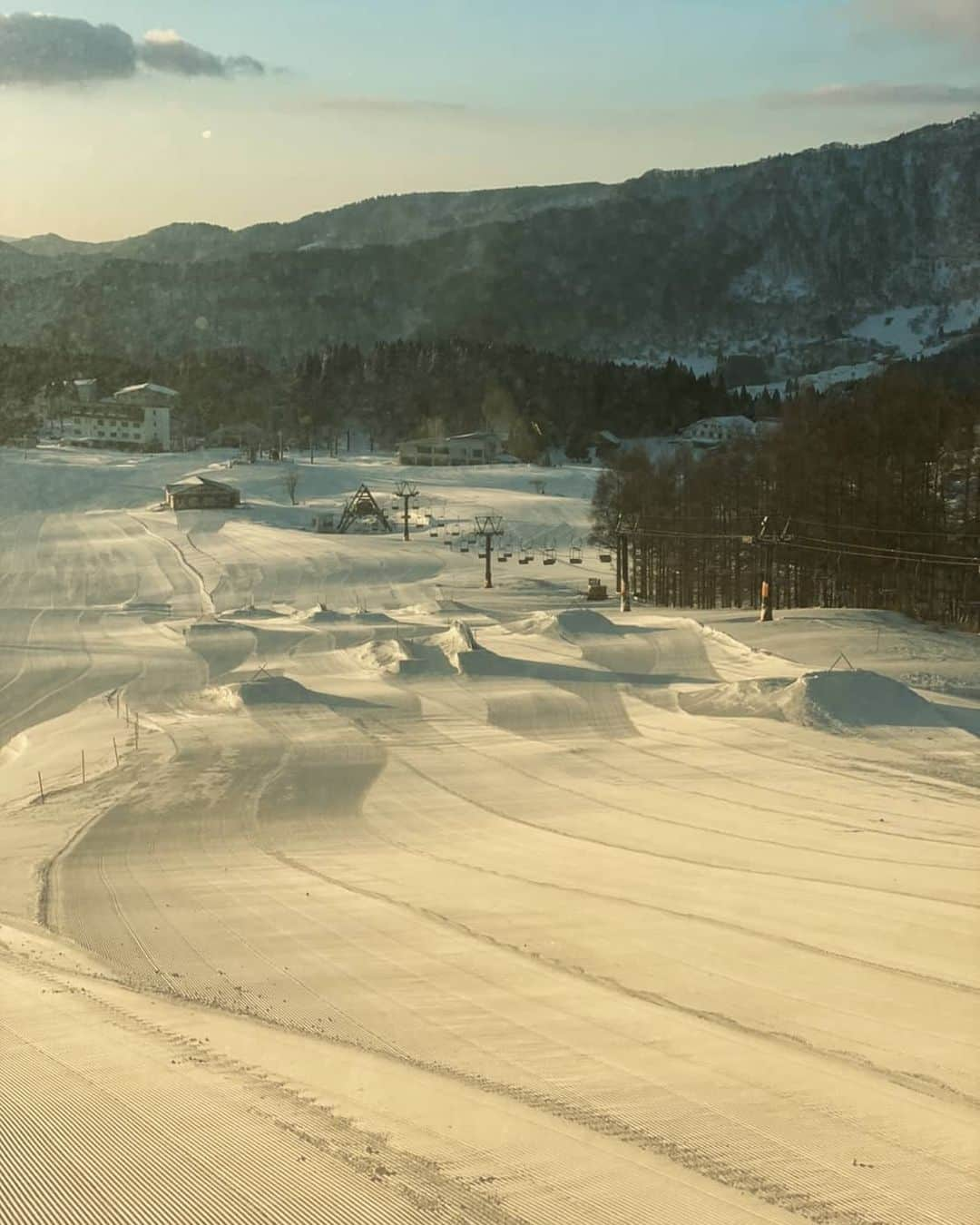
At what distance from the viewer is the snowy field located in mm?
5672

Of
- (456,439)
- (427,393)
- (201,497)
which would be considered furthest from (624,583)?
(427,393)

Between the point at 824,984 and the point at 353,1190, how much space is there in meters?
5.05

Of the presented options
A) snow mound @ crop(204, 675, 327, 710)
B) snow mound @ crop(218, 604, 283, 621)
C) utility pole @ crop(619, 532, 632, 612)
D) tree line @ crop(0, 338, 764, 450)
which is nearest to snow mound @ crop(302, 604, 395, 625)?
snow mound @ crop(218, 604, 283, 621)

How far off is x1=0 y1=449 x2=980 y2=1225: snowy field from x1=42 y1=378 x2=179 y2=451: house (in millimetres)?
90909

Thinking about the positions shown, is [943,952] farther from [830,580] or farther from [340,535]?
[340,535]

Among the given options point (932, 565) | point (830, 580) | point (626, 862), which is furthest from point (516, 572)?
point (626, 862)

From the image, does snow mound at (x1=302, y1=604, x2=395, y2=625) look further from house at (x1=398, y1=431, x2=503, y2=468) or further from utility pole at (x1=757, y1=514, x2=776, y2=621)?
house at (x1=398, y1=431, x2=503, y2=468)

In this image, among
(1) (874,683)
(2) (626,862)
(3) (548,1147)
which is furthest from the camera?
(1) (874,683)

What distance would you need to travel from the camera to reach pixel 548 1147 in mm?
5898

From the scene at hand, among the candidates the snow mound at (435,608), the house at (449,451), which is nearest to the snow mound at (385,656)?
the snow mound at (435,608)

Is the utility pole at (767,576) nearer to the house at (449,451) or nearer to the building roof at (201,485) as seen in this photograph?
the building roof at (201,485)

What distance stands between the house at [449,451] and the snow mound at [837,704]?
8010 centimetres

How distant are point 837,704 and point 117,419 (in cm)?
10809

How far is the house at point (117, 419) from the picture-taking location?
118938 millimetres
